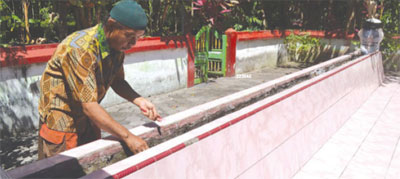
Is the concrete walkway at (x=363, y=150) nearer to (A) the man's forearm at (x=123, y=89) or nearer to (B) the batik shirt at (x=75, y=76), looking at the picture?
(A) the man's forearm at (x=123, y=89)

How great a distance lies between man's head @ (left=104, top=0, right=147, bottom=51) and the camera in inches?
70.3

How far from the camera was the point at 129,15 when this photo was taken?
1.78 metres

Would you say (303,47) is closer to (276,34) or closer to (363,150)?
(276,34)

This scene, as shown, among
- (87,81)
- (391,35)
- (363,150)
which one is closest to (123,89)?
(87,81)

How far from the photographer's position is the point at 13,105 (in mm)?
5012

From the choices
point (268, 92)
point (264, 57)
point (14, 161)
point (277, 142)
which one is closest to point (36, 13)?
point (14, 161)

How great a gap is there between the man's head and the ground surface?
2897 mm

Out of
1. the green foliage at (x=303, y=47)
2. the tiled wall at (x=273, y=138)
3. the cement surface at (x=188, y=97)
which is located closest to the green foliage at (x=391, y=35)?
the green foliage at (x=303, y=47)

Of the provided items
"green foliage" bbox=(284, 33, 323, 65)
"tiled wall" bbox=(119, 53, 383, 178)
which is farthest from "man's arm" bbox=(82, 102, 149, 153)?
"green foliage" bbox=(284, 33, 323, 65)

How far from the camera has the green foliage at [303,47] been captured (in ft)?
42.2

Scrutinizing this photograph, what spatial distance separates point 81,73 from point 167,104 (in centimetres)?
519

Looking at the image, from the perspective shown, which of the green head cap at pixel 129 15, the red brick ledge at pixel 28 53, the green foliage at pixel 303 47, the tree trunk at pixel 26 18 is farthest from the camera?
the green foliage at pixel 303 47

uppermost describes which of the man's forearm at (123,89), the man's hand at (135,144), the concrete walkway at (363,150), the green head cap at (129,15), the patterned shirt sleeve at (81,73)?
the green head cap at (129,15)

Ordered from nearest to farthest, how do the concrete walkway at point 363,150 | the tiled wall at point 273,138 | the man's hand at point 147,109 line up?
the tiled wall at point 273,138, the man's hand at point 147,109, the concrete walkway at point 363,150
